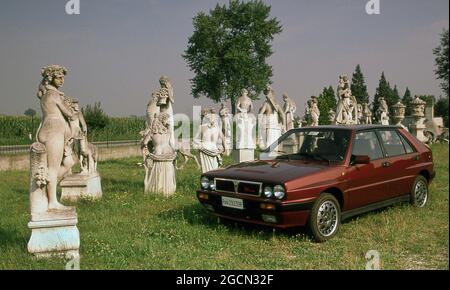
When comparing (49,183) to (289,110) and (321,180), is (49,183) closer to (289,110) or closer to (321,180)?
(321,180)

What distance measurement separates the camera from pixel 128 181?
11.3 meters

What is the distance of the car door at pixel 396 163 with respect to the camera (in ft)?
20.1

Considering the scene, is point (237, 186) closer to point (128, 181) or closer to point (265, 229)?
point (265, 229)

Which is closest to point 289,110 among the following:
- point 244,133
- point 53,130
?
point 244,133

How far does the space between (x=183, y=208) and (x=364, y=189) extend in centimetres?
327

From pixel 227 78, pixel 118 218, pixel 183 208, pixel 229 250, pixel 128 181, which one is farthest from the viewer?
pixel 227 78

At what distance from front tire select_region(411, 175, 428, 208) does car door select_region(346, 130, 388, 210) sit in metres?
1.12

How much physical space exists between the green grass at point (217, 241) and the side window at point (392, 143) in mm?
1052

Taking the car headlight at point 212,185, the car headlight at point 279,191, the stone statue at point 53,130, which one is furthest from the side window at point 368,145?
the stone statue at point 53,130

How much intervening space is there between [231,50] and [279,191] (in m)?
41.5

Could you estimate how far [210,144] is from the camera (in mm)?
9594

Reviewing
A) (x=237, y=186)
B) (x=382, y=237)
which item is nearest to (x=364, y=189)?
(x=382, y=237)

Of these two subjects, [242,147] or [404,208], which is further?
[242,147]

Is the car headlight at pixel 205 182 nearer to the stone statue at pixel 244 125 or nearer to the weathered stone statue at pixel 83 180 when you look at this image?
the weathered stone statue at pixel 83 180
